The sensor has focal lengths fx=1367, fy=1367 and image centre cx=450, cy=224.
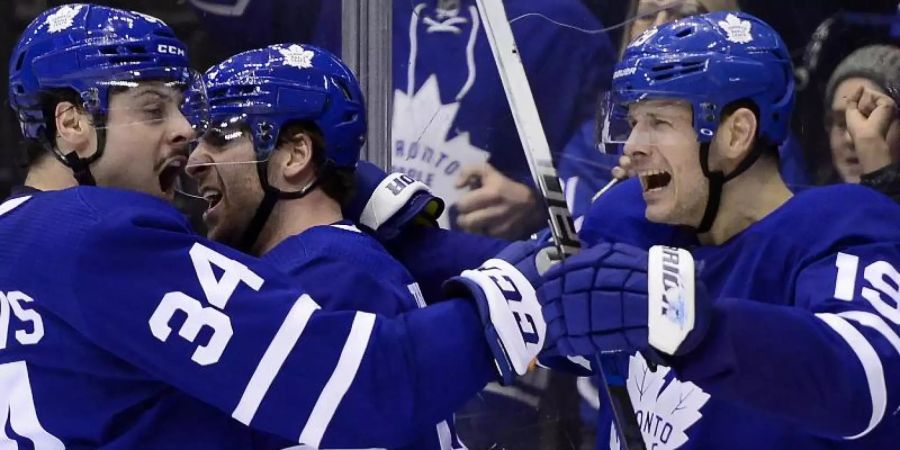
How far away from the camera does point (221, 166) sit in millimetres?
2285

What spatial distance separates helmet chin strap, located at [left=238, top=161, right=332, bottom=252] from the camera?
2264mm

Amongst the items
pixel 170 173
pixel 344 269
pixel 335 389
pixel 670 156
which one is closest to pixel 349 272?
pixel 344 269

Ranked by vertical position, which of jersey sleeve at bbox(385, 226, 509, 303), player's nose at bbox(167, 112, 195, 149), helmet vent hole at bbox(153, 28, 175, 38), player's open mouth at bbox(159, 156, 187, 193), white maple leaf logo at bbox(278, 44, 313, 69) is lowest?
jersey sleeve at bbox(385, 226, 509, 303)

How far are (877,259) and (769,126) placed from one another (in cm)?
34

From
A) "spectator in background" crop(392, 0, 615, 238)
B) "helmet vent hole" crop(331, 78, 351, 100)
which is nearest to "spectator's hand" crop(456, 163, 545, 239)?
"spectator in background" crop(392, 0, 615, 238)

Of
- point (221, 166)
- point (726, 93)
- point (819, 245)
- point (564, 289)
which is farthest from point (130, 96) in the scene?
point (819, 245)

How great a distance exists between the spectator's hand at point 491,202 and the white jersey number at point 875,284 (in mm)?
986

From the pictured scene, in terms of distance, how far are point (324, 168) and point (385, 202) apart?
0.18 m

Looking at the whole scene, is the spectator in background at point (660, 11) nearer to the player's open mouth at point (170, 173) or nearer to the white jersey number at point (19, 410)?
the player's open mouth at point (170, 173)

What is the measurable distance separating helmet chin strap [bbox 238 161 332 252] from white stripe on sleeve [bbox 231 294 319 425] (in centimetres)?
41

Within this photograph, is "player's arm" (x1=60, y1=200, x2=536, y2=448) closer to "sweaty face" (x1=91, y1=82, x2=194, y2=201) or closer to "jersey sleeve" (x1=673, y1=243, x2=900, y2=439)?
"sweaty face" (x1=91, y1=82, x2=194, y2=201)

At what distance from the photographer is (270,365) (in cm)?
190

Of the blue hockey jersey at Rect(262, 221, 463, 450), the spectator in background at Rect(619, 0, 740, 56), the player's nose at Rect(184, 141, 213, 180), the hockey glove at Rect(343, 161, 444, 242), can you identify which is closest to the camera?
the blue hockey jersey at Rect(262, 221, 463, 450)

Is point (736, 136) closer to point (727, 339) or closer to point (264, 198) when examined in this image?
point (727, 339)
